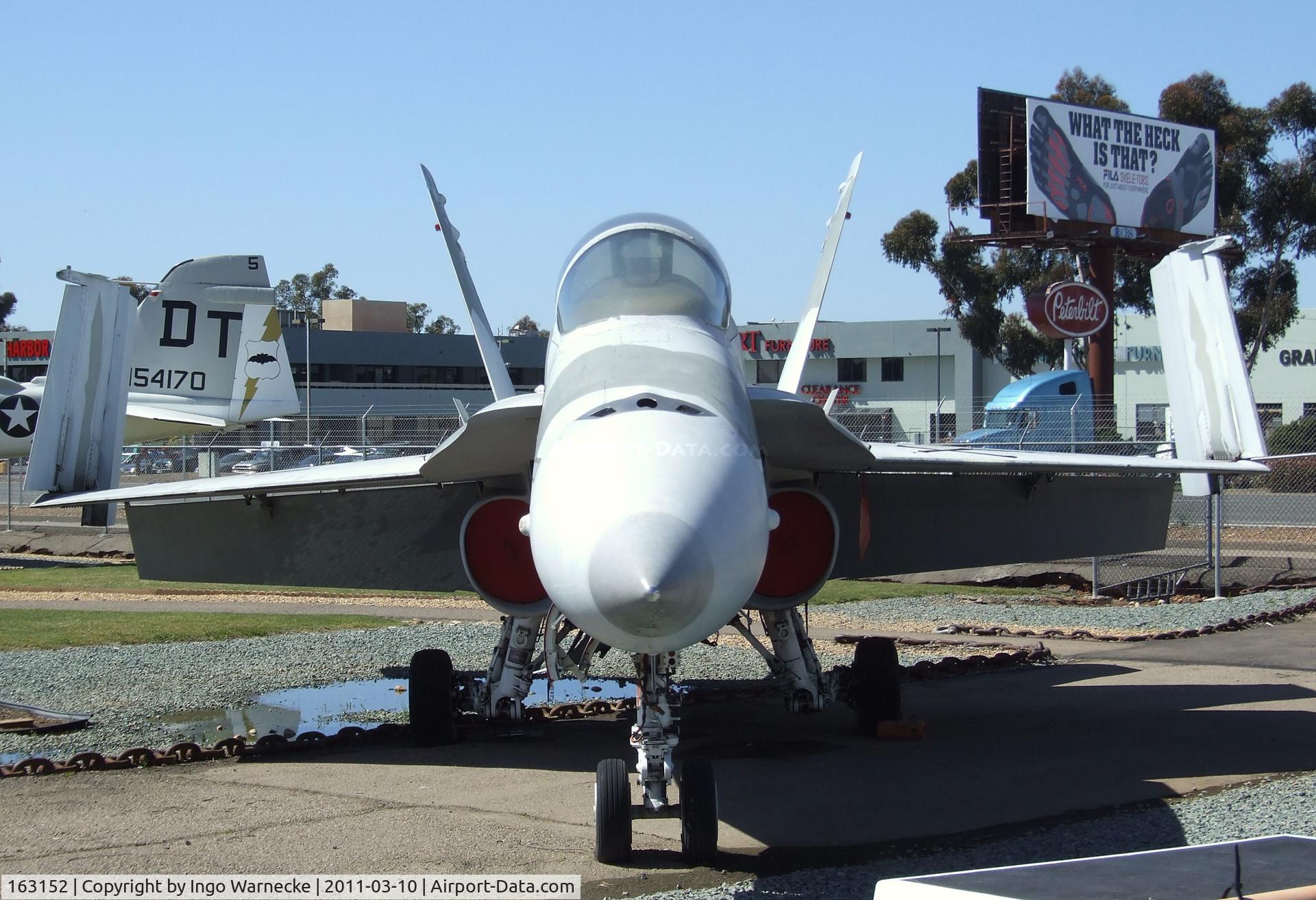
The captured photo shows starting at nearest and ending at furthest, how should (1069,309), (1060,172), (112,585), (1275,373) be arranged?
(112,585), (1069,309), (1060,172), (1275,373)

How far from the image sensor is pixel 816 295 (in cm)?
935

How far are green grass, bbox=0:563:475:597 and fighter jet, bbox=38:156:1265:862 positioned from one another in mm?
9689

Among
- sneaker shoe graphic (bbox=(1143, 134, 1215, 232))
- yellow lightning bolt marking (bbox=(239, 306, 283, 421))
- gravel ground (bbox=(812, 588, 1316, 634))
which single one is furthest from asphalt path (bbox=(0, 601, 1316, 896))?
sneaker shoe graphic (bbox=(1143, 134, 1215, 232))

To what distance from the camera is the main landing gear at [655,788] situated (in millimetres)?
5570

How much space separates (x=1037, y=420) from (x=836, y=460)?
24.3 meters

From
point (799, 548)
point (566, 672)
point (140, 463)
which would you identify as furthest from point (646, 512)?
point (140, 463)

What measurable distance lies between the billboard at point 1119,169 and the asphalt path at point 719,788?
2883 cm

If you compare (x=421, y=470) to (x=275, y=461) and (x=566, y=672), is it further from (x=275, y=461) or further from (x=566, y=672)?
(x=275, y=461)

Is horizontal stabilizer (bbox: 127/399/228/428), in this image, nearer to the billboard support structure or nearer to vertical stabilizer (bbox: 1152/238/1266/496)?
vertical stabilizer (bbox: 1152/238/1266/496)

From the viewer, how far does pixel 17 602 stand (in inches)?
691

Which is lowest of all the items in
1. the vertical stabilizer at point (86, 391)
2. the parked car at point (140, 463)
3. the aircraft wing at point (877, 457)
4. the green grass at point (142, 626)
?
the green grass at point (142, 626)

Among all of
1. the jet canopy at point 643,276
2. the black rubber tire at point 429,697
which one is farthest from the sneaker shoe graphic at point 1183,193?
the black rubber tire at point 429,697

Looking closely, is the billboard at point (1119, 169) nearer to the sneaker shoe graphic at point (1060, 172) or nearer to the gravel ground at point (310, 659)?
the sneaker shoe graphic at point (1060, 172)

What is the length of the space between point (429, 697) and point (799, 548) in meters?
2.83
